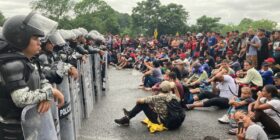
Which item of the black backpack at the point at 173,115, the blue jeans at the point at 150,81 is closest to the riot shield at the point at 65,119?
the black backpack at the point at 173,115

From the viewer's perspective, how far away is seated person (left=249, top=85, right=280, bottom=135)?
A: 6559 millimetres

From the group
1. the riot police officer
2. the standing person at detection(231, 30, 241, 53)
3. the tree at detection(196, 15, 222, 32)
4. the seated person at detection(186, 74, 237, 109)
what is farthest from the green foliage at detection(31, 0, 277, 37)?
the riot police officer

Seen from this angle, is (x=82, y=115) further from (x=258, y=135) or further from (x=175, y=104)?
(x=258, y=135)

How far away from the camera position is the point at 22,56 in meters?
2.85

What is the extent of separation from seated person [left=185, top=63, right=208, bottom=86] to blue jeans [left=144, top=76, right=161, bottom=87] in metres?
1.04

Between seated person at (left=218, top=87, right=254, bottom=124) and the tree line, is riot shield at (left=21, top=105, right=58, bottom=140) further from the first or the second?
the tree line

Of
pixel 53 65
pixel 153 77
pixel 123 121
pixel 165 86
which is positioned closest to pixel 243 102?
pixel 165 86

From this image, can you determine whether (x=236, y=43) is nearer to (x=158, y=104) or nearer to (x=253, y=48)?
(x=253, y=48)

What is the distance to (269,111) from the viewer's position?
6719 mm

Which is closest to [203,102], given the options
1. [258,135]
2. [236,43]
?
[258,135]

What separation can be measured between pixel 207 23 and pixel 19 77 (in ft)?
173

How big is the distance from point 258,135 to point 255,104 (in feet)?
4.33

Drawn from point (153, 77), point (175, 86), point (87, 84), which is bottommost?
point (153, 77)

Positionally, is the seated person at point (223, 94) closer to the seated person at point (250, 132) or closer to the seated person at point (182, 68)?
the seated person at point (250, 132)
